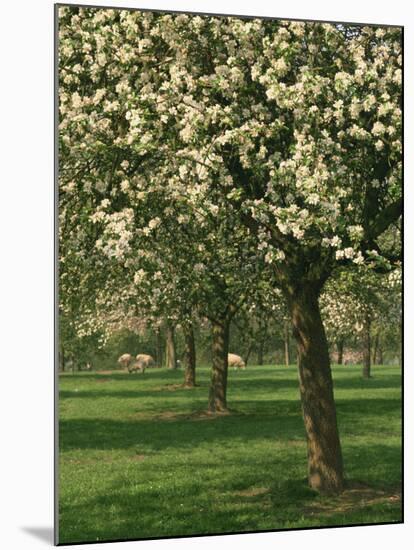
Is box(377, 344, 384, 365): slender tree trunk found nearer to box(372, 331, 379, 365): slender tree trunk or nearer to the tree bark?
box(372, 331, 379, 365): slender tree trunk

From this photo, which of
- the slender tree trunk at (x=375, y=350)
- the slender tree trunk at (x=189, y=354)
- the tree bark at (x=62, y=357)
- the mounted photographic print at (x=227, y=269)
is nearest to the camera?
the mounted photographic print at (x=227, y=269)

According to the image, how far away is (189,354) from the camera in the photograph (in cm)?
1335

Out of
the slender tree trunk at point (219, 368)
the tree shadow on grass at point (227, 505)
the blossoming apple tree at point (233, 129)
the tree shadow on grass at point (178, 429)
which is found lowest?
the tree shadow on grass at point (227, 505)

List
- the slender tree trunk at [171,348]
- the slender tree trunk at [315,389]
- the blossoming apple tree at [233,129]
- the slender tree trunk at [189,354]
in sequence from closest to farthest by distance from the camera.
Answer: the blossoming apple tree at [233,129] → the slender tree trunk at [315,389] → the slender tree trunk at [171,348] → the slender tree trunk at [189,354]

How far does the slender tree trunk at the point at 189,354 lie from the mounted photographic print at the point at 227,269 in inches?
1.0

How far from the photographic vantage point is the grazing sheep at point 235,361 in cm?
1320

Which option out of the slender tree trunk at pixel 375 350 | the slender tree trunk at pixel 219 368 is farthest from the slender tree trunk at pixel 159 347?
the slender tree trunk at pixel 375 350

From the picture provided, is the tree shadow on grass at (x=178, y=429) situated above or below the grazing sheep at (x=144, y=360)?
below

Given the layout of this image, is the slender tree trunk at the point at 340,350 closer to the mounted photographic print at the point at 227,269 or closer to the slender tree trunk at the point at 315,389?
the mounted photographic print at the point at 227,269

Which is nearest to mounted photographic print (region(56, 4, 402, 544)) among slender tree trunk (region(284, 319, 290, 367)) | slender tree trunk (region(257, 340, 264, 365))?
slender tree trunk (region(284, 319, 290, 367))

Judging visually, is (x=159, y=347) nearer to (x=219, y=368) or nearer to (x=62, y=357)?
(x=219, y=368)

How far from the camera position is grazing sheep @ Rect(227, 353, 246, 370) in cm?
1320

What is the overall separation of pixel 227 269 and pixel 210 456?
2.16 metres

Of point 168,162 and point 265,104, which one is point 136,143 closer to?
point 168,162
